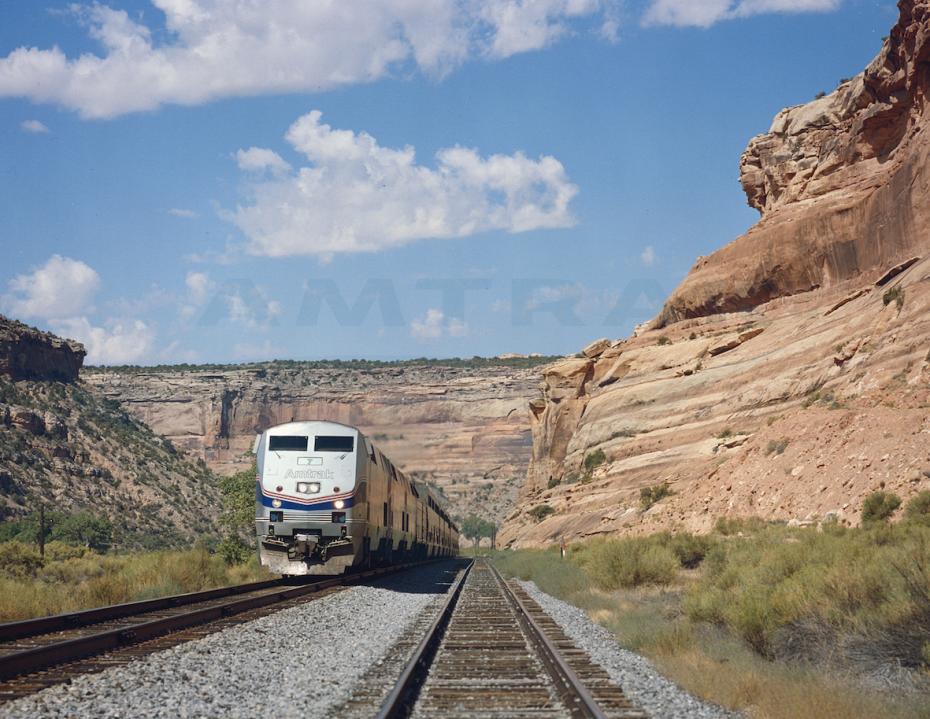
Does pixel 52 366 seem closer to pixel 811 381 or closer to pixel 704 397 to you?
pixel 704 397

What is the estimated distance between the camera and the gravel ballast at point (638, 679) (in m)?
8.75

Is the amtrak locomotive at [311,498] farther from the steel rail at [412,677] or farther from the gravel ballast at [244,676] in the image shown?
the steel rail at [412,677]

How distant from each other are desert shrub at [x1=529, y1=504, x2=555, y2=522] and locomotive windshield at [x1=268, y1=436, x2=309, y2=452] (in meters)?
36.1

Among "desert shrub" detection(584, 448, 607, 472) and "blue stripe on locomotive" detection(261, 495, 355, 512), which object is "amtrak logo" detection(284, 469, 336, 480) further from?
"desert shrub" detection(584, 448, 607, 472)

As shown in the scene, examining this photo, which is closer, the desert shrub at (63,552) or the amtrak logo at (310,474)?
the amtrak logo at (310,474)

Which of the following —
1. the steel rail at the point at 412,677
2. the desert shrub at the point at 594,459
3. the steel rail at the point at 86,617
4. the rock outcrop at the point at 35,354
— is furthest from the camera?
the rock outcrop at the point at 35,354

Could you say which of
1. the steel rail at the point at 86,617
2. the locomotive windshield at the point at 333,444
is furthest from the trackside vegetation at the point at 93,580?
the locomotive windshield at the point at 333,444

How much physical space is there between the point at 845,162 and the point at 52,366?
243 feet

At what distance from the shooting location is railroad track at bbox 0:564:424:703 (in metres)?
9.87

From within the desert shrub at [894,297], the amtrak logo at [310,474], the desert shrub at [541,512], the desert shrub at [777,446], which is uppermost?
the desert shrub at [894,297]

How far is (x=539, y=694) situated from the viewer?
31.0ft

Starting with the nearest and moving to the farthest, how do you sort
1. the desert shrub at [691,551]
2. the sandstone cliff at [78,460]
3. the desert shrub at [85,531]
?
the desert shrub at [691,551]
the desert shrub at [85,531]
the sandstone cliff at [78,460]

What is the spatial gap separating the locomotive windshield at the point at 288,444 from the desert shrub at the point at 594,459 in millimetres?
31604

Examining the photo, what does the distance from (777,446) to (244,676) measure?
1063 inches
